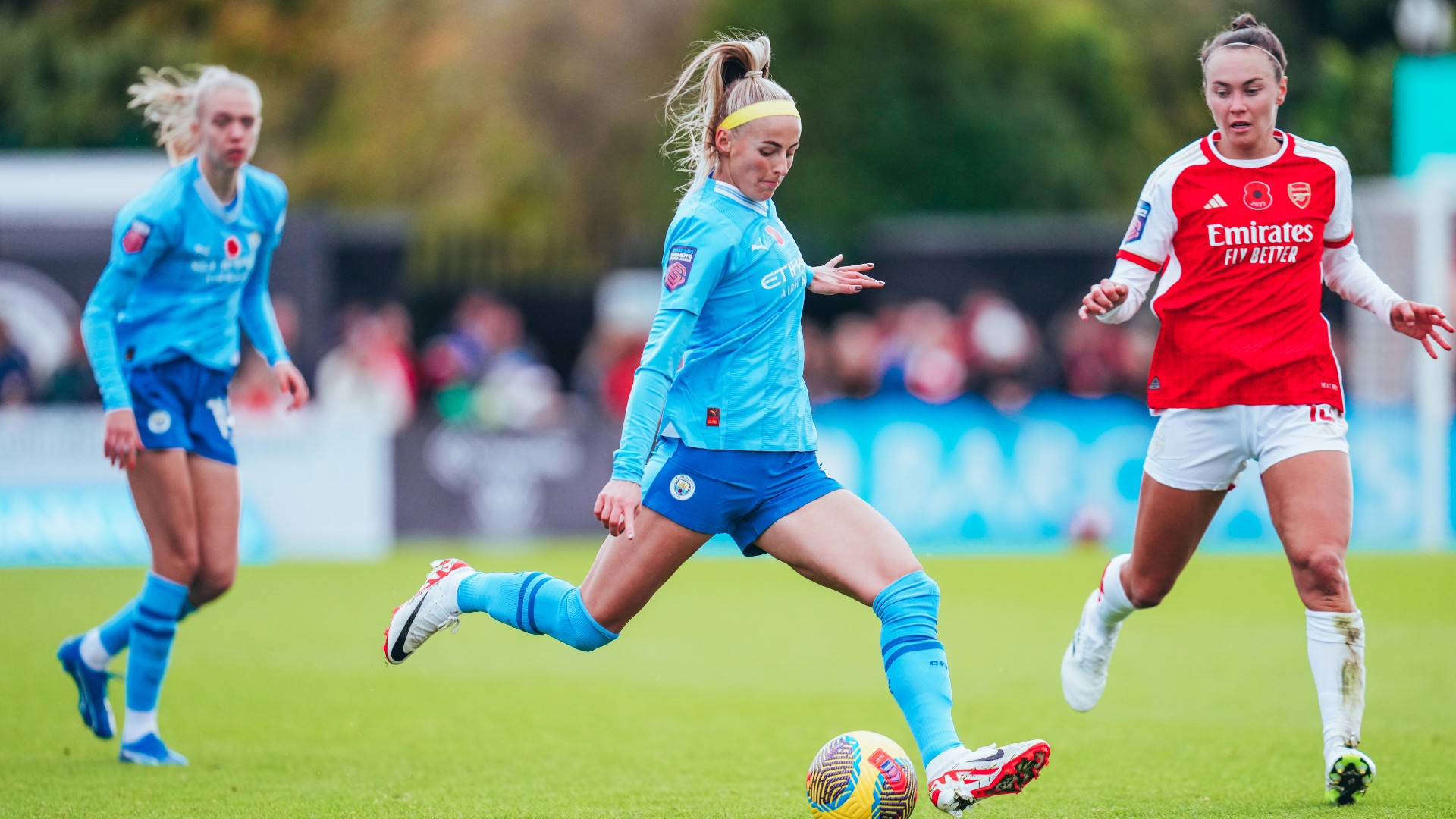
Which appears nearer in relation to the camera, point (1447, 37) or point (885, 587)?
point (885, 587)

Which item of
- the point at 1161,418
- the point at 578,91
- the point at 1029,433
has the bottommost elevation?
the point at 1029,433

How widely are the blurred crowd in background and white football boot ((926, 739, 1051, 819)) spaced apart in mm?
12505

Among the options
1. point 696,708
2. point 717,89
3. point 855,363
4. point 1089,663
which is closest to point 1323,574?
point 1089,663

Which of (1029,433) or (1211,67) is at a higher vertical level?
(1211,67)

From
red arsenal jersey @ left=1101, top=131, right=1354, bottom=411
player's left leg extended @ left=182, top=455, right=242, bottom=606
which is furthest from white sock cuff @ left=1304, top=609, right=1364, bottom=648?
player's left leg extended @ left=182, top=455, right=242, bottom=606

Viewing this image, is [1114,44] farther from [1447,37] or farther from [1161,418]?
[1161,418]

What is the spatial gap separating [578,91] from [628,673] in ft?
89.7

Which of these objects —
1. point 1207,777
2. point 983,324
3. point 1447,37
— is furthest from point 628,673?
point 1447,37

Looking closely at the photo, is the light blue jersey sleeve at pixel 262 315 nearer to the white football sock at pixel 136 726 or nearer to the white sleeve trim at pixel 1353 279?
the white football sock at pixel 136 726

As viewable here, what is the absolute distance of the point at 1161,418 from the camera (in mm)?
6605

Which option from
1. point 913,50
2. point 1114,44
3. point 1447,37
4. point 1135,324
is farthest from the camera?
point 1114,44

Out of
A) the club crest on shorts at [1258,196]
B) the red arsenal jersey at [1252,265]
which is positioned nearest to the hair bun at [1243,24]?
the red arsenal jersey at [1252,265]

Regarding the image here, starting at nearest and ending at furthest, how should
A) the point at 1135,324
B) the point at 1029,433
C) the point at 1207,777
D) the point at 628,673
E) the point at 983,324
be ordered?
the point at 1207,777, the point at 628,673, the point at 1029,433, the point at 983,324, the point at 1135,324

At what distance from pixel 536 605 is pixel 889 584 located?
4.13 ft
